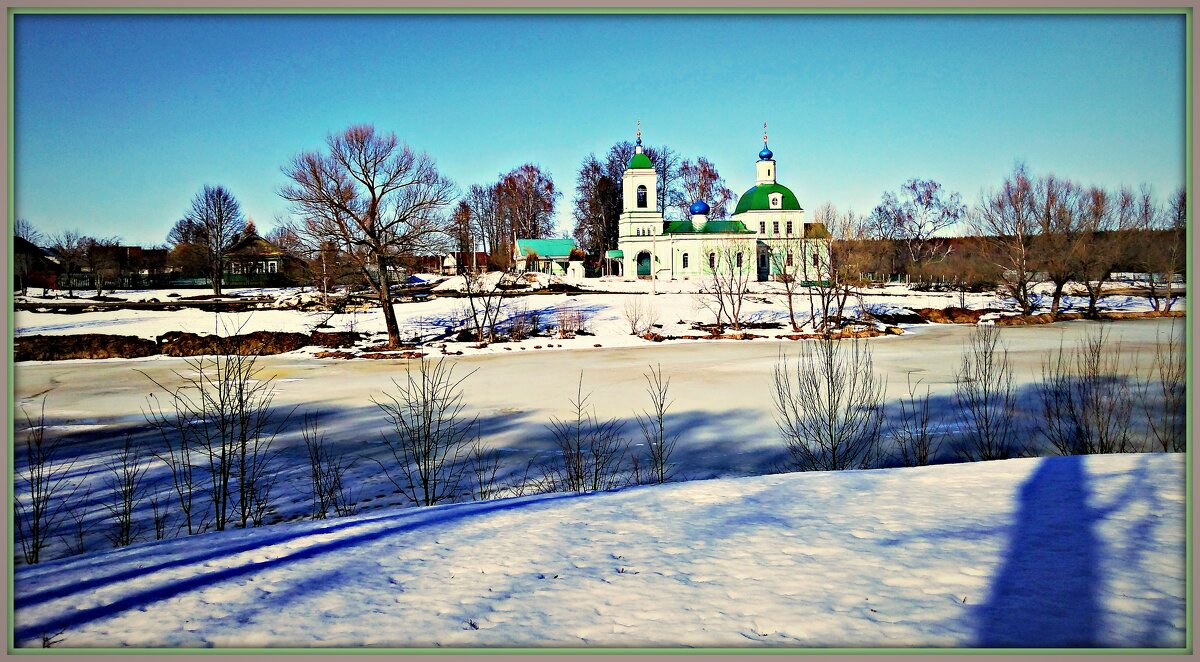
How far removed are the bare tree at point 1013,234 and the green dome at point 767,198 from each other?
2693 cm

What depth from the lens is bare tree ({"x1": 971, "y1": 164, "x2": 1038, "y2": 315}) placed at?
24922 millimetres

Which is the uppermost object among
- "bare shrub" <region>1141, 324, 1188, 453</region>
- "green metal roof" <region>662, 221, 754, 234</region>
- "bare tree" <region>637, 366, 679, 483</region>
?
"green metal roof" <region>662, 221, 754, 234</region>

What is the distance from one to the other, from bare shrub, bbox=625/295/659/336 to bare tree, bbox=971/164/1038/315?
1400cm

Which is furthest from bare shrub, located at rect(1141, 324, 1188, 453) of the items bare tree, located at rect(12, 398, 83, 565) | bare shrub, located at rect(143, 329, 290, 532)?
bare tree, located at rect(12, 398, 83, 565)

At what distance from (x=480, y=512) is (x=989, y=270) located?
111ft

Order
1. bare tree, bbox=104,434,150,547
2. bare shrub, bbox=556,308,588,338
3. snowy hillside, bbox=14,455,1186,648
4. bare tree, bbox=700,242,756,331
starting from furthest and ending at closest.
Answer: bare tree, bbox=700,242,756,331, bare shrub, bbox=556,308,588,338, bare tree, bbox=104,434,150,547, snowy hillside, bbox=14,455,1186,648

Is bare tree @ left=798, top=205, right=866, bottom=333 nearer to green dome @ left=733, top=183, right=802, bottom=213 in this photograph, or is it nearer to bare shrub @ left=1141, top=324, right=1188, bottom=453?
bare shrub @ left=1141, top=324, right=1188, bottom=453

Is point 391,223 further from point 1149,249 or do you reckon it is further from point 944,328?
point 944,328

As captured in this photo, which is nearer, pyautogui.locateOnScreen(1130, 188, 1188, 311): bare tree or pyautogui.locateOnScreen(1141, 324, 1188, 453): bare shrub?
pyautogui.locateOnScreen(1130, 188, 1188, 311): bare tree

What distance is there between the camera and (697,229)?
6109cm

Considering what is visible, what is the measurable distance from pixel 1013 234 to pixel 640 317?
15367 mm

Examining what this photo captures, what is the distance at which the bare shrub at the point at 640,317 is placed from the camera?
101ft

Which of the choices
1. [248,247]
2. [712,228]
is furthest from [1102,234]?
[712,228]

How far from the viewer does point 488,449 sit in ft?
33.3
